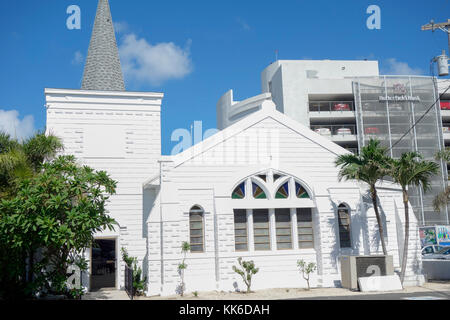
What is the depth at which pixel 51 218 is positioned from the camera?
48.0 ft

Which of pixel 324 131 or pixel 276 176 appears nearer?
pixel 276 176

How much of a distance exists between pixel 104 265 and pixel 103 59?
10.7 metres

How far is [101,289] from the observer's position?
64.3 ft

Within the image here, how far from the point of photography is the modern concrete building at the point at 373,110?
5069 centimetres

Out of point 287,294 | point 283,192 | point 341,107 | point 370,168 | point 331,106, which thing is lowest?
point 287,294

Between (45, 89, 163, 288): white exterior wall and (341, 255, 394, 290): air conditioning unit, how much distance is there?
28.5 feet

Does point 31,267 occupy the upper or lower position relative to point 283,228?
lower

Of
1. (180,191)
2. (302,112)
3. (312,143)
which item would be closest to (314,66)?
(302,112)

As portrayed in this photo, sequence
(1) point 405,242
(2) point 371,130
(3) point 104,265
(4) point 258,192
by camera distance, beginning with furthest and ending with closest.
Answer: (2) point 371,130 < (3) point 104,265 < (4) point 258,192 < (1) point 405,242

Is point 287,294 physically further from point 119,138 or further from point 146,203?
point 119,138

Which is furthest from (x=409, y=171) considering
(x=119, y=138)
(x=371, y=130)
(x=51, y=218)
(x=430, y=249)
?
(x=371, y=130)

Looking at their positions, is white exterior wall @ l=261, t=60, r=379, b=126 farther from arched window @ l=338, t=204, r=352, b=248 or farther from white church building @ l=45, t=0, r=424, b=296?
arched window @ l=338, t=204, r=352, b=248

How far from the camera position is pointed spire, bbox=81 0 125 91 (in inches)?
919

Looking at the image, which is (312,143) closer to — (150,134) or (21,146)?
(150,134)
